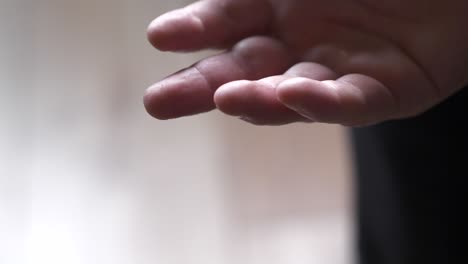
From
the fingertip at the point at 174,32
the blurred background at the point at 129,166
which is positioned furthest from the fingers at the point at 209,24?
the blurred background at the point at 129,166

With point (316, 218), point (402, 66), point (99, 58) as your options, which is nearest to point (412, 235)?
point (402, 66)

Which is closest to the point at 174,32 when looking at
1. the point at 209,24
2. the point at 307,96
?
the point at 209,24

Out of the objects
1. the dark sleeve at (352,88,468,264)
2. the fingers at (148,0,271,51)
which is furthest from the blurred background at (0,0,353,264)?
the fingers at (148,0,271,51)

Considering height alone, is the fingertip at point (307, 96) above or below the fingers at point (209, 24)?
below

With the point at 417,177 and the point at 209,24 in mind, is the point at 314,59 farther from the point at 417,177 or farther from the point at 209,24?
the point at 417,177

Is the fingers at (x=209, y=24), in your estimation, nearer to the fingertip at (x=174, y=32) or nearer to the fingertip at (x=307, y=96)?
the fingertip at (x=174, y=32)
